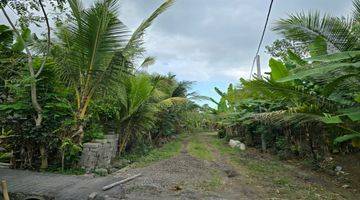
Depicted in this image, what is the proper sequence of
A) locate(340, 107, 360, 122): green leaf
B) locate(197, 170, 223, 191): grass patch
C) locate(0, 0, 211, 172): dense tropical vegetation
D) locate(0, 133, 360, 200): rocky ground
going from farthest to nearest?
1. locate(0, 0, 211, 172): dense tropical vegetation
2. locate(197, 170, 223, 191): grass patch
3. locate(0, 133, 360, 200): rocky ground
4. locate(340, 107, 360, 122): green leaf

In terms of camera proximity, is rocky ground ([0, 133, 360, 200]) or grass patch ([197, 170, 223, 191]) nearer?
rocky ground ([0, 133, 360, 200])

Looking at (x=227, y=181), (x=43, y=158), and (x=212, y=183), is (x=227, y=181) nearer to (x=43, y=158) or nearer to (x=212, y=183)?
(x=212, y=183)

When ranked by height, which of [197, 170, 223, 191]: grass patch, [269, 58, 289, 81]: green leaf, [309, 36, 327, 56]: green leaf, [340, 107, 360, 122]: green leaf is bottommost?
[197, 170, 223, 191]: grass patch

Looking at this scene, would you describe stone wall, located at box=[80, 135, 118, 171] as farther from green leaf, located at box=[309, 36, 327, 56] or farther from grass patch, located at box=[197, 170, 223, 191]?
green leaf, located at box=[309, 36, 327, 56]

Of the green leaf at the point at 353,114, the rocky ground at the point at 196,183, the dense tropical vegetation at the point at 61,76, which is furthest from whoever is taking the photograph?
the dense tropical vegetation at the point at 61,76

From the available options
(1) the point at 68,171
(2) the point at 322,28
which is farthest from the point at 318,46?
(1) the point at 68,171

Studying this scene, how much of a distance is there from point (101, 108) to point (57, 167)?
2008mm

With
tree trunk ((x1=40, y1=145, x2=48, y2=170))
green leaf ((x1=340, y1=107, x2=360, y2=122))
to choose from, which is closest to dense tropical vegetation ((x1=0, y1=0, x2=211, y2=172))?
tree trunk ((x1=40, y1=145, x2=48, y2=170))

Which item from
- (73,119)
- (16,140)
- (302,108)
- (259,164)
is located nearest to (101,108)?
(73,119)

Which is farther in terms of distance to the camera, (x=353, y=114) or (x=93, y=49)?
(x=93, y=49)

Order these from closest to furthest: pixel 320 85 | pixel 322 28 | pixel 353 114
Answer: pixel 353 114 → pixel 322 28 → pixel 320 85

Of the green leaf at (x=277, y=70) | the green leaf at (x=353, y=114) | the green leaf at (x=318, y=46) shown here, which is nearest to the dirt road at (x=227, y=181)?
the green leaf at (x=353, y=114)

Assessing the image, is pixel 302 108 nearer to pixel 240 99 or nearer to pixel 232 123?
pixel 240 99

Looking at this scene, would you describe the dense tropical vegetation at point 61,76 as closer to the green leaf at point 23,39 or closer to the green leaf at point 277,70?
the green leaf at point 23,39
